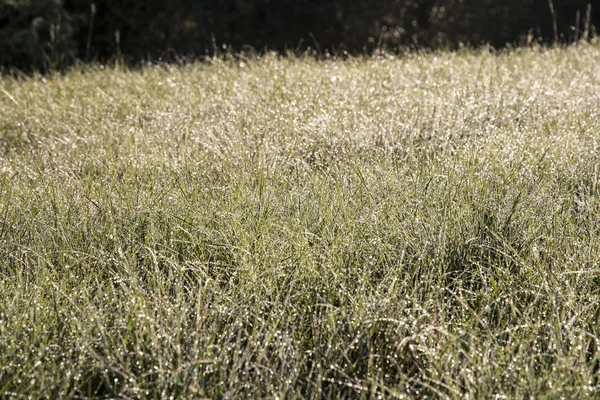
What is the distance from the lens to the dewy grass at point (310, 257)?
1.63 metres

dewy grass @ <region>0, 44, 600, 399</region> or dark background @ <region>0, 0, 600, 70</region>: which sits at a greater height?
dark background @ <region>0, 0, 600, 70</region>

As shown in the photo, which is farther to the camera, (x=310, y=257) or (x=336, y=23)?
(x=336, y=23)

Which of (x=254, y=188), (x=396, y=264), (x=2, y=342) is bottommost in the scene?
(x=2, y=342)

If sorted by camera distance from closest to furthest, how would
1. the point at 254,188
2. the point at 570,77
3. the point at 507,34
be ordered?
the point at 254,188 < the point at 570,77 < the point at 507,34

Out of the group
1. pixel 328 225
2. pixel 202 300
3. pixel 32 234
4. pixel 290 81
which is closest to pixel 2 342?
pixel 202 300

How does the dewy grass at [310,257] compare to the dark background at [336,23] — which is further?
the dark background at [336,23]

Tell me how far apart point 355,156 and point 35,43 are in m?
5.92

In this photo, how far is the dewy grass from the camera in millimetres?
1635

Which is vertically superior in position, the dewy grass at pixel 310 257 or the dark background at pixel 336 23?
the dark background at pixel 336 23

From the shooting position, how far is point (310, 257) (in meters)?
2.00

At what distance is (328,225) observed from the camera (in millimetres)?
2189

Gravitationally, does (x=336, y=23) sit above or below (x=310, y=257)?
above

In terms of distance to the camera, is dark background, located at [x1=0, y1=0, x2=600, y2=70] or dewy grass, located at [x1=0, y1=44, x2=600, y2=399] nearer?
dewy grass, located at [x1=0, y1=44, x2=600, y2=399]

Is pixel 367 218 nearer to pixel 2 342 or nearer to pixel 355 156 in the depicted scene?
pixel 355 156
